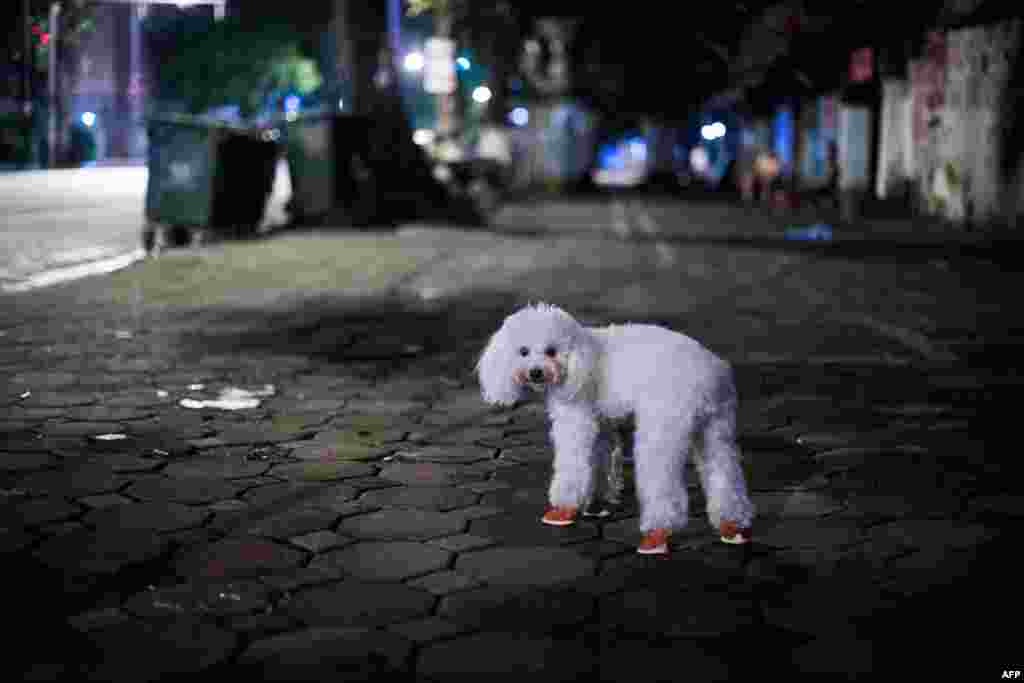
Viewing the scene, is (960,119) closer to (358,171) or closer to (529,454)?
(358,171)

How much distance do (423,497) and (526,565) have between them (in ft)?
3.32

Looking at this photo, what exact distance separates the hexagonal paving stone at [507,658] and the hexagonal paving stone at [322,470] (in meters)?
2.06

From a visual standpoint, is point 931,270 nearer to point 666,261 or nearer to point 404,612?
point 666,261

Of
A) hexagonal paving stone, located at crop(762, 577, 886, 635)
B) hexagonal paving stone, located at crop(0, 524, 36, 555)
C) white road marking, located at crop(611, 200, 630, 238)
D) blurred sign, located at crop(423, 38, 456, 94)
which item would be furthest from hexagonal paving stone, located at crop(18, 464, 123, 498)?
blurred sign, located at crop(423, 38, 456, 94)

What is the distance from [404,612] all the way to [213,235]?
1669 cm

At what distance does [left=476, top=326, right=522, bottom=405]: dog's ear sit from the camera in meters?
4.32

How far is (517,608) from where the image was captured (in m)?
3.89

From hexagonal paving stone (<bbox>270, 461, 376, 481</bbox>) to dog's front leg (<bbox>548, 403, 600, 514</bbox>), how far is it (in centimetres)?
129

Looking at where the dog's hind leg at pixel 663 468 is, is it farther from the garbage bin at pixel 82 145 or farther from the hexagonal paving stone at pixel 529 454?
the garbage bin at pixel 82 145

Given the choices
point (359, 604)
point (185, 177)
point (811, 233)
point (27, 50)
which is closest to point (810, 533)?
point (359, 604)

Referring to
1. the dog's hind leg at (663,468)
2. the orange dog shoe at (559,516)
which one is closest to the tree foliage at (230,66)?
the orange dog shoe at (559,516)

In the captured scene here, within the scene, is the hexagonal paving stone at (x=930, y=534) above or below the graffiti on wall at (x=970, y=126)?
below

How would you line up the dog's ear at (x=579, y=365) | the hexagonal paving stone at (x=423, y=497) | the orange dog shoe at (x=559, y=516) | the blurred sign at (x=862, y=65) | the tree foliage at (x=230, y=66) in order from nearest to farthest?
the dog's ear at (x=579, y=365)
the orange dog shoe at (x=559, y=516)
the hexagonal paving stone at (x=423, y=497)
the blurred sign at (x=862, y=65)
the tree foliage at (x=230, y=66)

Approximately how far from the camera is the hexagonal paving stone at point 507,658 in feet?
11.0
